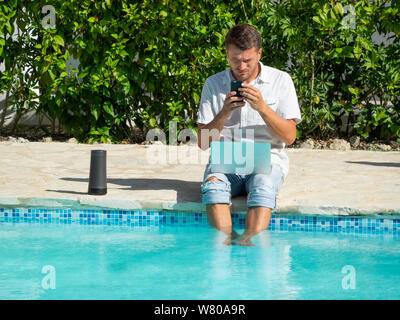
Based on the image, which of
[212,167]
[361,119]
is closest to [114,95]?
[361,119]

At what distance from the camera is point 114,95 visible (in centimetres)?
833

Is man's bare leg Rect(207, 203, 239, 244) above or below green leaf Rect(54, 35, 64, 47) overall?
below

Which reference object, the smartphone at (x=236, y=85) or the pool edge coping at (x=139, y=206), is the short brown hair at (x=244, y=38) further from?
the pool edge coping at (x=139, y=206)

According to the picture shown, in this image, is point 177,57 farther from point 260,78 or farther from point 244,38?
point 244,38

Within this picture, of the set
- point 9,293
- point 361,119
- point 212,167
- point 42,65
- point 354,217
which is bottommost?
point 9,293

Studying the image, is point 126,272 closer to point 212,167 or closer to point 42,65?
point 212,167

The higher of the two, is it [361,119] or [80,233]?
[361,119]

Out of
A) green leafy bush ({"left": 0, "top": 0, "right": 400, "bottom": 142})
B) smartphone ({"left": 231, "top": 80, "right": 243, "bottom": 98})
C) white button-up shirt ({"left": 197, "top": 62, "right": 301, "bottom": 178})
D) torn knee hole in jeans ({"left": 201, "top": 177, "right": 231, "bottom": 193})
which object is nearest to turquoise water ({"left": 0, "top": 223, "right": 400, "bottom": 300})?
torn knee hole in jeans ({"left": 201, "top": 177, "right": 231, "bottom": 193})

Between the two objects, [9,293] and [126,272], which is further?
[126,272]

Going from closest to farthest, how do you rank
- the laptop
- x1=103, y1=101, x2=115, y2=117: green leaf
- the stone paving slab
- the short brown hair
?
1. the short brown hair
2. the laptop
3. the stone paving slab
4. x1=103, y1=101, x2=115, y2=117: green leaf

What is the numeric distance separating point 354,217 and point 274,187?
0.70 metres

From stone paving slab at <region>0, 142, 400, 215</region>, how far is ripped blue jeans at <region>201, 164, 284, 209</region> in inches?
8.4

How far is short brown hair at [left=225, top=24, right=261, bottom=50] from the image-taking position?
459 centimetres

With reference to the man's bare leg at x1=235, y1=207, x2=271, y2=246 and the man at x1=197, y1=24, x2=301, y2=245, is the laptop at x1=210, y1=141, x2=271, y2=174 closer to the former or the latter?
the man at x1=197, y1=24, x2=301, y2=245
